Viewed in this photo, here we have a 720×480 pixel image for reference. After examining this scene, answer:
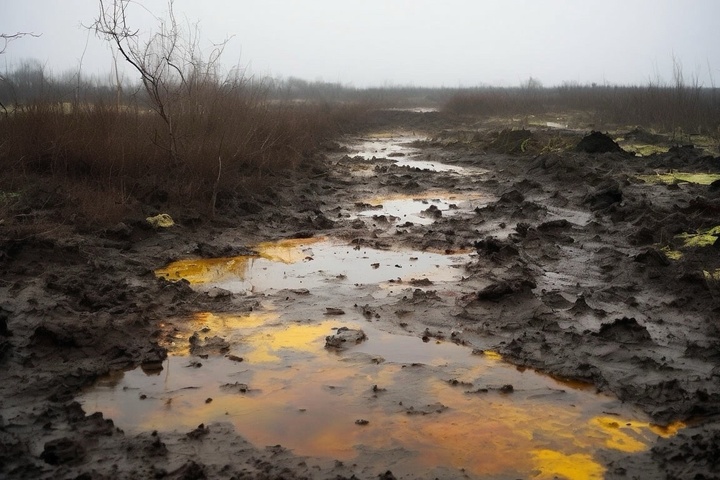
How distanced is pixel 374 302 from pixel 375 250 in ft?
6.42

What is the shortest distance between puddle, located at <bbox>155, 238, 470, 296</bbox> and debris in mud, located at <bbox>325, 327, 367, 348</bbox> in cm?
100

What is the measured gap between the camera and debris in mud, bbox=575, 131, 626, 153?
1489 cm

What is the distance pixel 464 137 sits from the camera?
882 inches

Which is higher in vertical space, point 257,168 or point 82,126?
point 82,126

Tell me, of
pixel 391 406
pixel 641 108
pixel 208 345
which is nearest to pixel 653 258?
pixel 391 406

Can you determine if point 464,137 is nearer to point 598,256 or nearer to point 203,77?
point 203,77

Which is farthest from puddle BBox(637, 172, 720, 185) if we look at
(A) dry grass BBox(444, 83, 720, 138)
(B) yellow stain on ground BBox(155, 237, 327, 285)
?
(A) dry grass BBox(444, 83, 720, 138)

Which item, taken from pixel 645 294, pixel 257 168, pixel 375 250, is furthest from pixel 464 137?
pixel 645 294

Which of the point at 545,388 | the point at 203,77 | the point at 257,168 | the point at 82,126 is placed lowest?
the point at 545,388

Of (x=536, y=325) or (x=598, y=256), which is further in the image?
(x=598, y=256)

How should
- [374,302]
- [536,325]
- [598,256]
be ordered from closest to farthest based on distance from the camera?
[536,325], [374,302], [598,256]

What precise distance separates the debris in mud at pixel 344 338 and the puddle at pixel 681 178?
7996 mm

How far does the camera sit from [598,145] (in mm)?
14984

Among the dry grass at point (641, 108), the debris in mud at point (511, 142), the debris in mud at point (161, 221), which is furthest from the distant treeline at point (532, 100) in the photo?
the debris in mud at point (511, 142)
